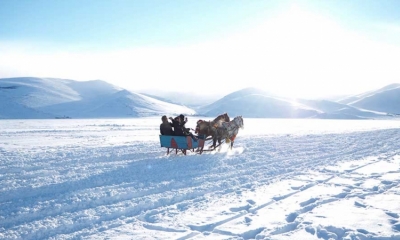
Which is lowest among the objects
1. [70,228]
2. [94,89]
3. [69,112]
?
[70,228]

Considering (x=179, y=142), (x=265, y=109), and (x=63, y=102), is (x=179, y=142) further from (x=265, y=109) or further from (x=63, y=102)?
(x=265, y=109)

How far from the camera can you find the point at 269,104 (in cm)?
12781

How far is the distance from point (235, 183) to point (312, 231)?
281 centimetres

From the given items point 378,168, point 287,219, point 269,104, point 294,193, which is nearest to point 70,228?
point 287,219

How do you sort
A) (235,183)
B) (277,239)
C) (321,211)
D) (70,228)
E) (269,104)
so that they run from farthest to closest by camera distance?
1. (269,104)
2. (235,183)
3. (321,211)
4. (70,228)
5. (277,239)

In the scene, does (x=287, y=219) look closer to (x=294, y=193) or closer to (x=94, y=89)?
(x=294, y=193)

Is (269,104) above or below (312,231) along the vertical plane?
above

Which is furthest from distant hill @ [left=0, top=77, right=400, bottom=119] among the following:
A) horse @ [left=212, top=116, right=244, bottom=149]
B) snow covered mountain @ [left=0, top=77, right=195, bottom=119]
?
horse @ [left=212, top=116, right=244, bottom=149]

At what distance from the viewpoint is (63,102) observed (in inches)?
4109

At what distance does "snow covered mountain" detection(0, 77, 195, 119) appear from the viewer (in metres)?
81.2

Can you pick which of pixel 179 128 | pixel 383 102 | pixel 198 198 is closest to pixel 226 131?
pixel 179 128

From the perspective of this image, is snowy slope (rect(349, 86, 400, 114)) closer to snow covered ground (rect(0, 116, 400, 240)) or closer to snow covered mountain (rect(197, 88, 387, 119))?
snow covered mountain (rect(197, 88, 387, 119))

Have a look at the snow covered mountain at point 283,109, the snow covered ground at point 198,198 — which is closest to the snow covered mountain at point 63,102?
the snow covered mountain at point 283,109

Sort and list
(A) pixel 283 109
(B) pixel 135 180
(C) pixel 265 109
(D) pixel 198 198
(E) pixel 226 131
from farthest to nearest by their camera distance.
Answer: (C) pixel 265 109 → (A) pixel 283 109 → (E) pixel 226 131 → (B) pixel 135 180 → (D) pixel 198 198
